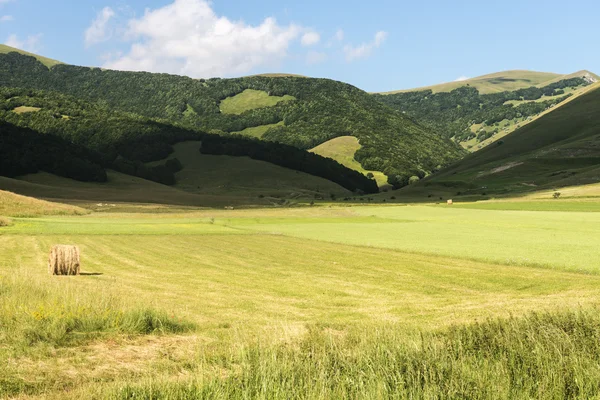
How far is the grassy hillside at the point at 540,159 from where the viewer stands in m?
120

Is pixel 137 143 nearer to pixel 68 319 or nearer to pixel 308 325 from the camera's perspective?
pixel 68 319

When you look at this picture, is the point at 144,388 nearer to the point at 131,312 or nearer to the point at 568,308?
the point at 131,312

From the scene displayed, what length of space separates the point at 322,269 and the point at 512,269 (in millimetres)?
9055

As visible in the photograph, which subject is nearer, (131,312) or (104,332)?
(104,332)

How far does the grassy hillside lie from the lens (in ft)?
395

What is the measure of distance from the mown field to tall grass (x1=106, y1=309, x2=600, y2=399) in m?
0.04

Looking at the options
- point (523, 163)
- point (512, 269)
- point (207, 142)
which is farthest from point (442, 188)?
point (512, 269)

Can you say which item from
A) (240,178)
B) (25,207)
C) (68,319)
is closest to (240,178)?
(240,178)

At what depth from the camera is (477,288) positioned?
22.1 m

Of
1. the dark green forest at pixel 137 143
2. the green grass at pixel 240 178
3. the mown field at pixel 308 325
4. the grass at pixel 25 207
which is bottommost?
the mown field at pixel 308 325

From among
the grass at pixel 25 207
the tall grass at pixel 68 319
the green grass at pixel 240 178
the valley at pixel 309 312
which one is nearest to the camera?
the valley at pixel 309 312

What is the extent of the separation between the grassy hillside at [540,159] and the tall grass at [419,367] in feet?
334

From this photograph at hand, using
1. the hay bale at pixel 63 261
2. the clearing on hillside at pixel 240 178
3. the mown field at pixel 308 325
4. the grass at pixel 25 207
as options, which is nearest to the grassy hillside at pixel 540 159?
the clearing on hillside at pixel 240 178

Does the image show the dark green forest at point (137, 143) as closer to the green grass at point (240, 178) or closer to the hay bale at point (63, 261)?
the green grass at point (240, 178)
